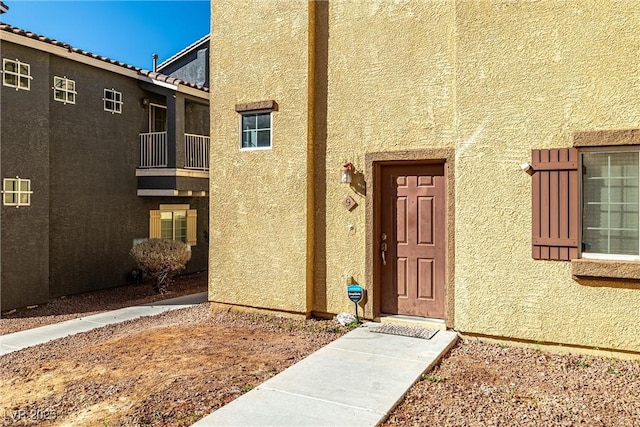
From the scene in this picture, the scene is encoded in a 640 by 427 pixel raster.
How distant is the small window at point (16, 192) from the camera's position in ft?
31.8

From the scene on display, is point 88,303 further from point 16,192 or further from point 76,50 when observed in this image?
point 76,50

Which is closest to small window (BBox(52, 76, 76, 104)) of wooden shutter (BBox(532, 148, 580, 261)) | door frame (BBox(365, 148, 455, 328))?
door frame (BBox(365, 148, 455, 328))

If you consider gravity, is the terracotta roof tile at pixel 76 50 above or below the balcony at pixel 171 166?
above

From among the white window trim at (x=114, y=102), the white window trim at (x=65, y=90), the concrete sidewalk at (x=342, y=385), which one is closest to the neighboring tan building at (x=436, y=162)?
the concrete sidewalk at (x=342, y=385)

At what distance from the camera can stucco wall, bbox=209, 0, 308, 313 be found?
294 inches

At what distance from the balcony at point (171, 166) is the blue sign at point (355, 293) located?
7.65 m

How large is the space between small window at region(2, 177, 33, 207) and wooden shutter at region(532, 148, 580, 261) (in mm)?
10488

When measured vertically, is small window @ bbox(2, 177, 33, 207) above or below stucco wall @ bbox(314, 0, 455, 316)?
below

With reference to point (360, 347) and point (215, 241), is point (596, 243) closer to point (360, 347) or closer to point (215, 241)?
point (360, 347)

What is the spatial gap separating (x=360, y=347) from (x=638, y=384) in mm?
3128

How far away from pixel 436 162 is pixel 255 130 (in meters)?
3.31

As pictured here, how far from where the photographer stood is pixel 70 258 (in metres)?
11.5

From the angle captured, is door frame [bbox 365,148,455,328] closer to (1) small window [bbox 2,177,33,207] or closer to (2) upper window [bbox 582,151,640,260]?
(2) upper window [bbox 582,151,640,260]

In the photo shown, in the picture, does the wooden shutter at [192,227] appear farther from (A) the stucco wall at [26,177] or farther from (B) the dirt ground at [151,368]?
(B) the dirt ground at [151,368]
